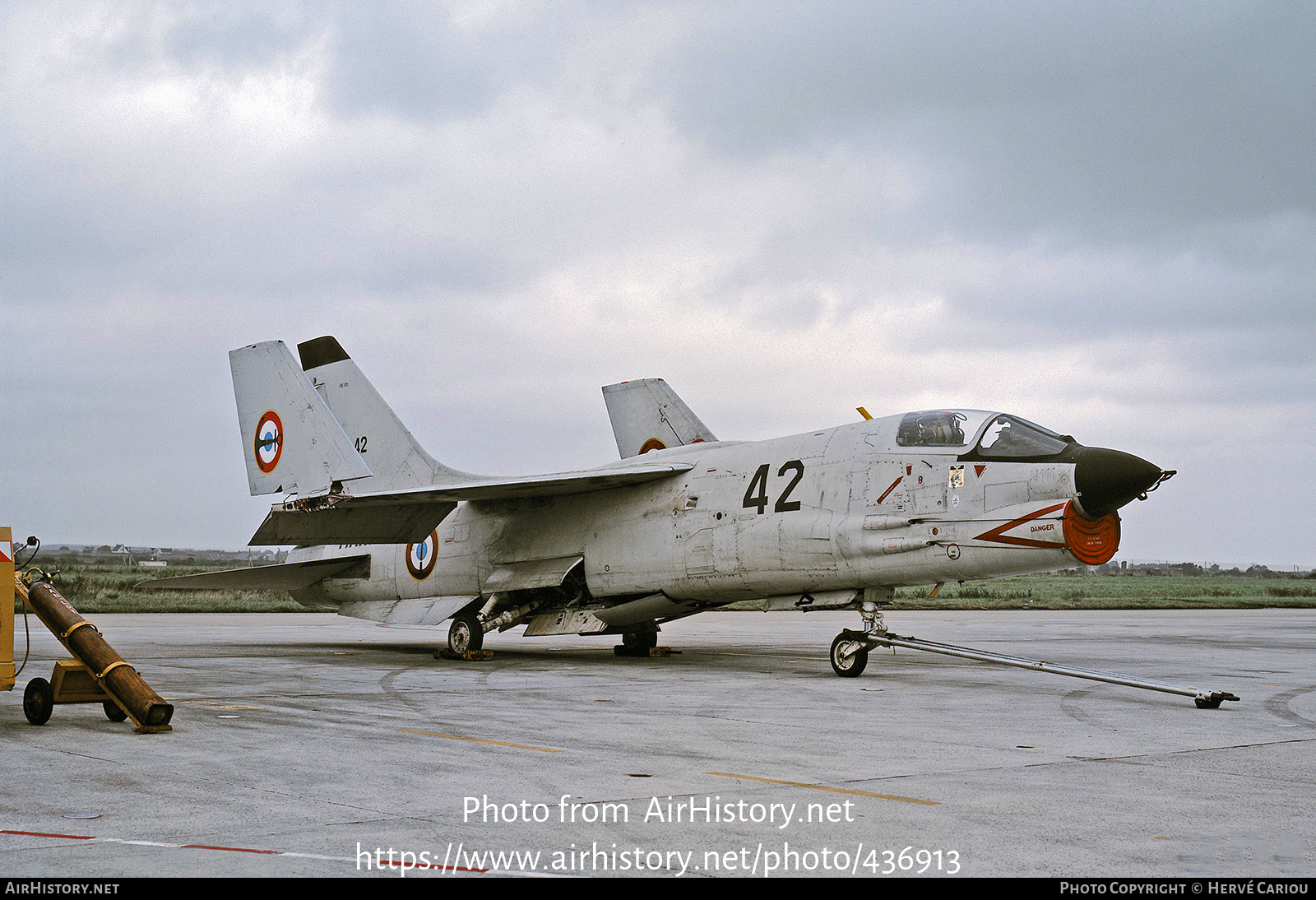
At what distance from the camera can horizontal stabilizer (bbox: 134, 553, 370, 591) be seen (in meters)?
19.5

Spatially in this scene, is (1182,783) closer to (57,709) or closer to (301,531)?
(57,709)

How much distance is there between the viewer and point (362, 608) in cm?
2003

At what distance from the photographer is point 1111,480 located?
11938 millimetres

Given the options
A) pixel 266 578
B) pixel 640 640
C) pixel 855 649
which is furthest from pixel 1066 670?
pixel 266 578

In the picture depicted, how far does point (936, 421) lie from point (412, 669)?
7.74m

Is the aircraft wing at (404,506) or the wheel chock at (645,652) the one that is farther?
the wheel chock at (645,652)

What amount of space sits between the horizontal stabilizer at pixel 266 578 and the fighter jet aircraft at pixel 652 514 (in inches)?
1.8

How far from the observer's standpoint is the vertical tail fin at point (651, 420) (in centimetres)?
2108

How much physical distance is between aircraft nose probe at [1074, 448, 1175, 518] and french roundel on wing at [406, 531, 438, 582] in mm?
10691

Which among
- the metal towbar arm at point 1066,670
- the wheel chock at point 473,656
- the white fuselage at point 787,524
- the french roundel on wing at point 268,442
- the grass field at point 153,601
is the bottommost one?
the grass field at point 153,601

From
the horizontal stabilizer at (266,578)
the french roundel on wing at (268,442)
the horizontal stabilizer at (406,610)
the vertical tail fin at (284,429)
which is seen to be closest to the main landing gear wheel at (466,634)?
the horizontal stabilizer at (406,610)

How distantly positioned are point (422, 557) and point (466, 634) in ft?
7.31

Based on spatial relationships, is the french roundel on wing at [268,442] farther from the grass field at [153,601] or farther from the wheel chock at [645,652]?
the grass field at [153,601]
